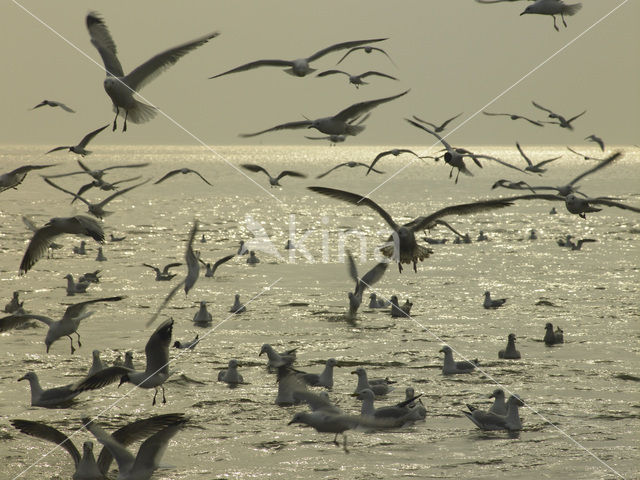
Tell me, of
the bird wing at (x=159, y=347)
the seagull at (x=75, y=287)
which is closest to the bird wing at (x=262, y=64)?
the bird wing at (x=159, y=347)

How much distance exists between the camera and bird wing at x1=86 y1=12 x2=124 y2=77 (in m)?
16.0

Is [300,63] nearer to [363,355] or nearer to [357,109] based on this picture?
[357,109]

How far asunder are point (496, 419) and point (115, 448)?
722 centimetres

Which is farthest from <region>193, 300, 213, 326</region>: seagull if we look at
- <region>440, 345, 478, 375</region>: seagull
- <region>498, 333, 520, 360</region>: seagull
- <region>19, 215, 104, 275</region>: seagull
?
<region>19, 215, 104, 275</region>: seagull

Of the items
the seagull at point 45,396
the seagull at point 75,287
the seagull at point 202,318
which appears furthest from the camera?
the seagull at point 75,287

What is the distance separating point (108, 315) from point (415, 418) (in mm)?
12592

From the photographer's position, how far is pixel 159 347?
45.3 feet

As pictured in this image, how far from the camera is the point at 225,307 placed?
91.4 feet

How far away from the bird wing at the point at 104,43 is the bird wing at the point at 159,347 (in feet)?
16.9

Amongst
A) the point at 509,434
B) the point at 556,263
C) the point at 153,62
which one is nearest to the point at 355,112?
the point at 153,62

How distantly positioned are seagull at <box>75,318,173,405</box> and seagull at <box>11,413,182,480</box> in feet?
2.98

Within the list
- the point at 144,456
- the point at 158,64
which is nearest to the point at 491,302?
the point at 158,64

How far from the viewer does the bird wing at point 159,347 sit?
13656mm

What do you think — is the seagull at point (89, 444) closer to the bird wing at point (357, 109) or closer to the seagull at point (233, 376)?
the seagull at point (233, 376)
